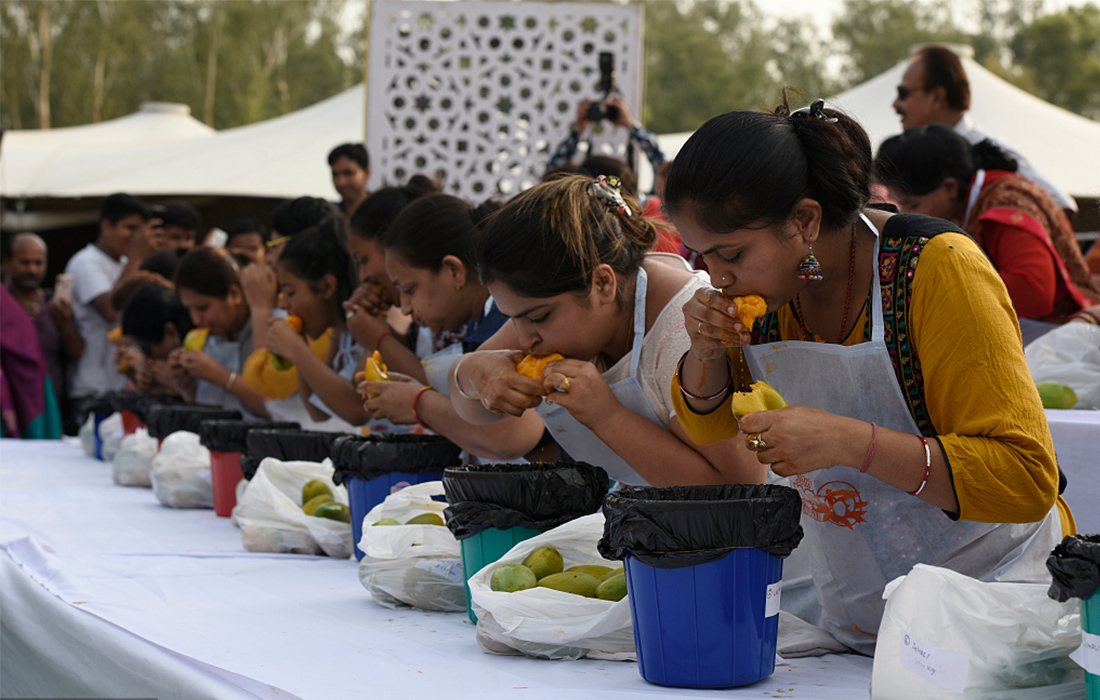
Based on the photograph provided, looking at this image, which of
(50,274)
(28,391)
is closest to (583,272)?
(28,391)

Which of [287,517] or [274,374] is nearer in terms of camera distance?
[287,517]

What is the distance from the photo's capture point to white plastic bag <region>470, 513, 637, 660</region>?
5.42 ft

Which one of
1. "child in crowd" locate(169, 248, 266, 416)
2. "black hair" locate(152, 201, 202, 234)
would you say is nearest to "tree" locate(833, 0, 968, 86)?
"black hair" locate(152, 201, 202, 234)

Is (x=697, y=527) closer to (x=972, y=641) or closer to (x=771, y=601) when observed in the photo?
(x=771, y=601)

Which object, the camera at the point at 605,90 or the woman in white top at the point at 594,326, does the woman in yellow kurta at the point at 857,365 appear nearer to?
the woman in white top at the point at 594,326

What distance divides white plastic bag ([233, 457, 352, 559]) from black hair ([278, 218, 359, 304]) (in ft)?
3.83

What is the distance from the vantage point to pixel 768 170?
60.6 inches

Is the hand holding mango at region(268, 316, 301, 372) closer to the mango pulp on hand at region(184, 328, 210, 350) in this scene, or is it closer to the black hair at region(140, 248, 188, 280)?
the mango pulp on hand at region(184, 328, 210, 350)

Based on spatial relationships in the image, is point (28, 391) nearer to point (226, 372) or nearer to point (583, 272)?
point (226, 372)

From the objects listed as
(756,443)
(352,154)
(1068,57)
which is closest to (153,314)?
(352,154)

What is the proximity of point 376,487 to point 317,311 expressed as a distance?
1615 mm

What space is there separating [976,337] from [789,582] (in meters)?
0.84

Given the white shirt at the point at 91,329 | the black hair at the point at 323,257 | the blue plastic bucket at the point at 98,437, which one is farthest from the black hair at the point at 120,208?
the black hair at the point at 323,257

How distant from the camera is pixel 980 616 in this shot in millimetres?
1315
